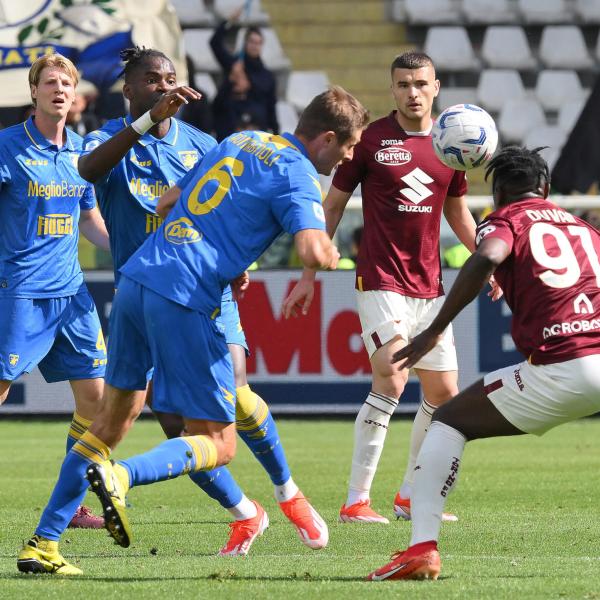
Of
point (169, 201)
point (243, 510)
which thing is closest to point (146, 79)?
point (169, 201)

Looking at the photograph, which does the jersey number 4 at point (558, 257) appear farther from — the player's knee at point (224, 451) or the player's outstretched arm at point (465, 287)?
the player's knee at point (224, 451)

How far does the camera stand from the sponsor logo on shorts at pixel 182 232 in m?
5.91

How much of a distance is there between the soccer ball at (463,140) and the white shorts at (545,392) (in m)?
2.20

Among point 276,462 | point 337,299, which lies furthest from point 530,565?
point 337,299

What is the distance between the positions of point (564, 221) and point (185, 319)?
165 centimetres

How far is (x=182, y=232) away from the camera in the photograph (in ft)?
19.5

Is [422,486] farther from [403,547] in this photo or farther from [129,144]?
[129,144]

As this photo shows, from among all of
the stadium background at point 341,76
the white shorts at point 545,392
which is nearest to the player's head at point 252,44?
the stadium background at point 341,76

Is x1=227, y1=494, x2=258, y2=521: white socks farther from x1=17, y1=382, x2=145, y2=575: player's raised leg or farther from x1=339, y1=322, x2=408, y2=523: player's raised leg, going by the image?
x1=339, y1=322, x2=408, y2=523: player's raised leg

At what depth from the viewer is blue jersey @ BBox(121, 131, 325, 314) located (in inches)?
229

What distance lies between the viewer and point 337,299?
14.0 metres

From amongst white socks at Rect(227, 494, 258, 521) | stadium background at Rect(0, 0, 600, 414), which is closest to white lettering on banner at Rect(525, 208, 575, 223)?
white socks at Rect(227, 494, 258, 521)

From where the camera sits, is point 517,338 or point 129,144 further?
point 129,144

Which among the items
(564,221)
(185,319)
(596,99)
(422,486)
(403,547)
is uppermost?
(596,99)
